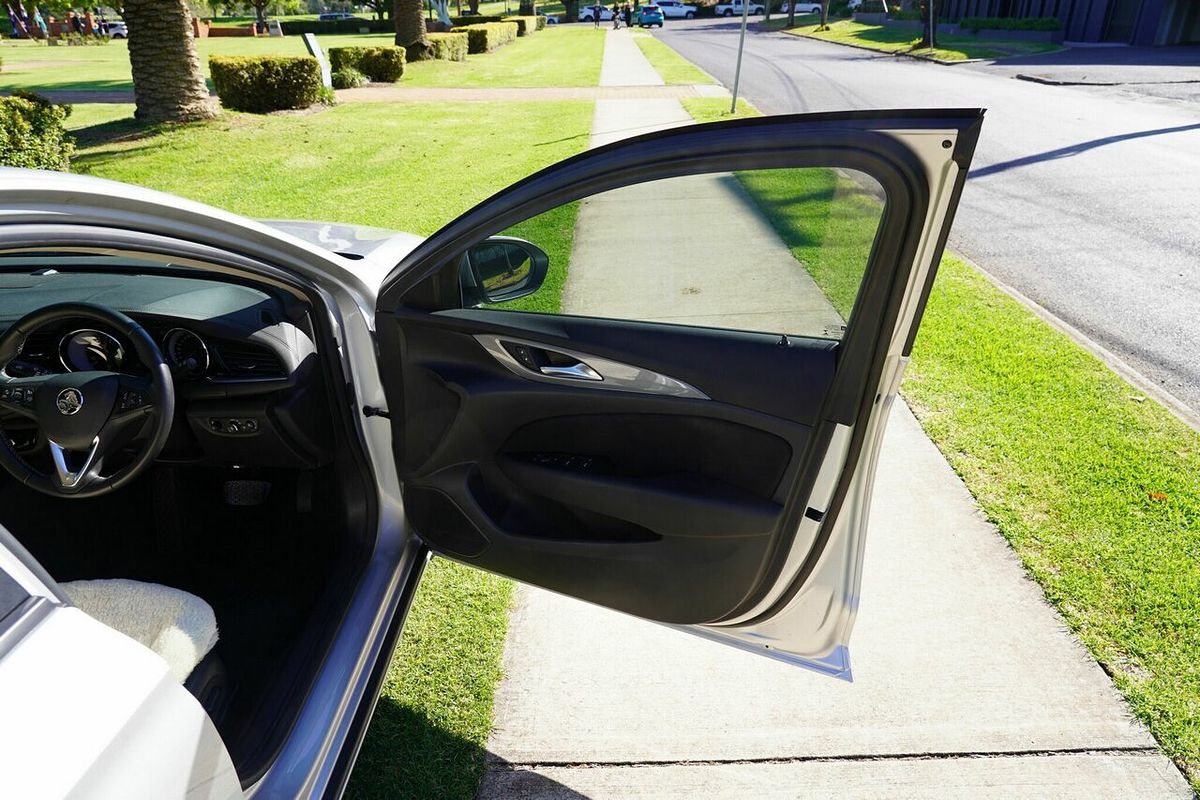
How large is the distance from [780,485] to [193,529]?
7.05 ft

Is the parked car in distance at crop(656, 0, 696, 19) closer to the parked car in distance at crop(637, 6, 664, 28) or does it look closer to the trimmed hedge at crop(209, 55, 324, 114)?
the parked car in distance at crop(637, 6, 664, 28)

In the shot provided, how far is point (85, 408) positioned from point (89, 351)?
10.7 inches

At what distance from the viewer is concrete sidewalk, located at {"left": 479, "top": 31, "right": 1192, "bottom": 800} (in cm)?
234

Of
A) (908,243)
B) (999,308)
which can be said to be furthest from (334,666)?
(999,308)

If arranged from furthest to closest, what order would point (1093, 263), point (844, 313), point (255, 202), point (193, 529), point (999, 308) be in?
point (255, 202), point (1093, 263), point (999, 308), point (193, 529), point (844, 313)

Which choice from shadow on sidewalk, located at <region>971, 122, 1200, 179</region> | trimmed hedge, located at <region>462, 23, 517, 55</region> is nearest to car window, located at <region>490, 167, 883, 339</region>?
shadow on sidewalk, located at <region>971, 122, 1200, 179</region>

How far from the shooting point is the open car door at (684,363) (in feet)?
5.44

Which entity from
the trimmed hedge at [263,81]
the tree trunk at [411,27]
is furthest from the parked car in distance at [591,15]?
the trimmed hedge at [263,81]

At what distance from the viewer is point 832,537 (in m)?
1.93

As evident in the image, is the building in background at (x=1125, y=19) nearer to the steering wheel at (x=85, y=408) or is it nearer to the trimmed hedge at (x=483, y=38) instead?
the trimmed hedge at (x=483, y=38)

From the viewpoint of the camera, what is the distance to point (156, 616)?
1.71m

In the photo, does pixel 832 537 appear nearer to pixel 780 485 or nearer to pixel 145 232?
pixel 780 485

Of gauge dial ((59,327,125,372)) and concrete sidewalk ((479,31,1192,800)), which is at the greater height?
gauge dial ((59,327,125,372))

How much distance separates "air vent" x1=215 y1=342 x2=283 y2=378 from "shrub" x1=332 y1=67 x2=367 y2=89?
18.0m
